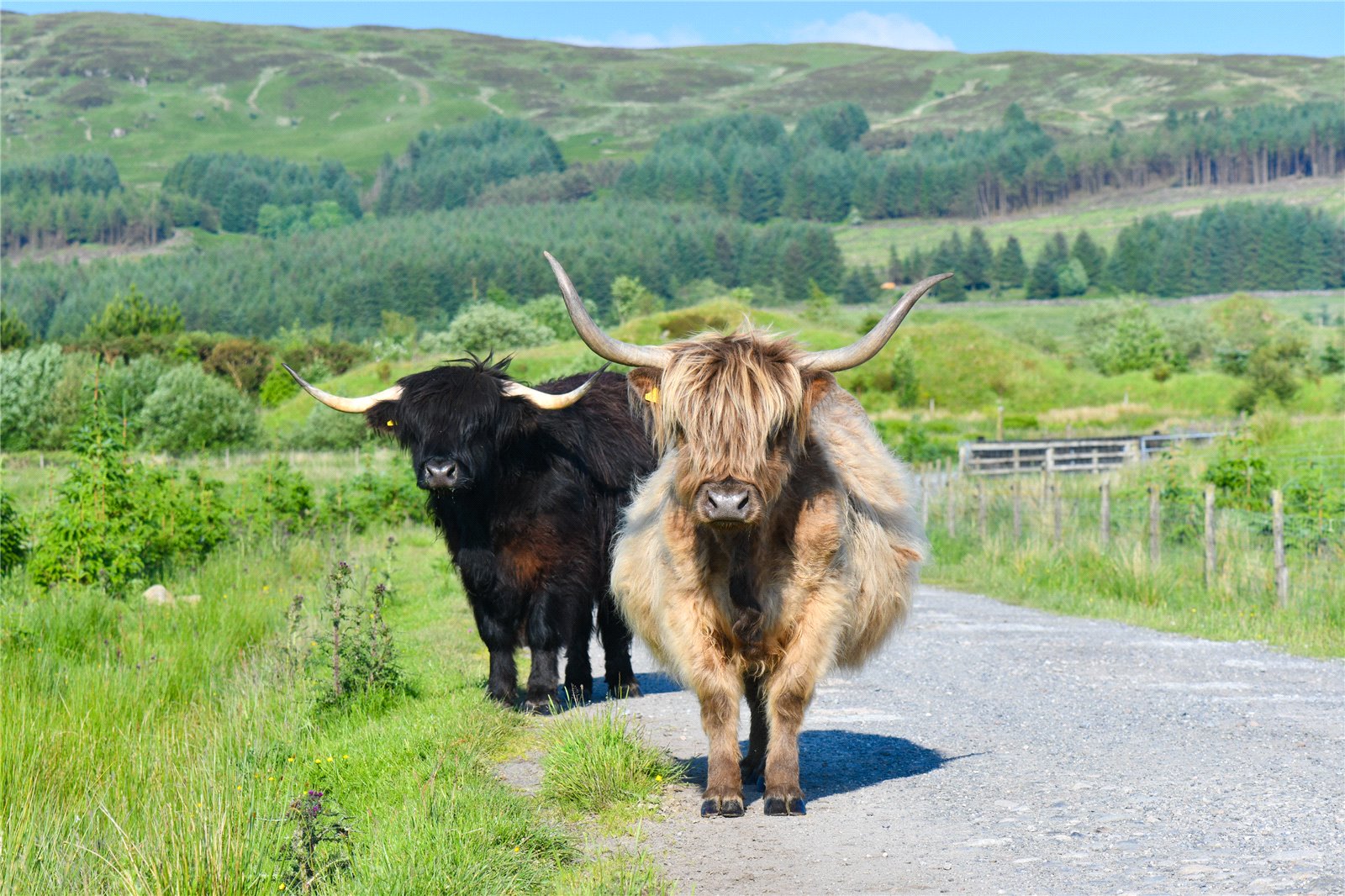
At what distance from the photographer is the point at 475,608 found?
31.0ft

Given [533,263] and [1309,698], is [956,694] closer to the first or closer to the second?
[1309,698]

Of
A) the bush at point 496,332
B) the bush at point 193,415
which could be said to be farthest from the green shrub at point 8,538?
the bush at point 496,332

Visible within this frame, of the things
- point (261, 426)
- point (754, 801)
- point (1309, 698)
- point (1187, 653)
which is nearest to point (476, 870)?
point (754, 801)

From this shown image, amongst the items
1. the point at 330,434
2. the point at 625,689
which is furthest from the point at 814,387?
the point at 330,434

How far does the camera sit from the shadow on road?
7039 mm

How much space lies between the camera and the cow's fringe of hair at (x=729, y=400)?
6172 millimetres

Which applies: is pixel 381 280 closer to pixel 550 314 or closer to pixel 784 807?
pixel 550 314

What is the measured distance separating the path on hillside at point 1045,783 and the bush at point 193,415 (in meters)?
46.6

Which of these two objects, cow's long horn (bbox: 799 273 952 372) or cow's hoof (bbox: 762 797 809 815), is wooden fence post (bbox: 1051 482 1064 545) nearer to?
cow's long horn (bbox: 799 273 952 372)

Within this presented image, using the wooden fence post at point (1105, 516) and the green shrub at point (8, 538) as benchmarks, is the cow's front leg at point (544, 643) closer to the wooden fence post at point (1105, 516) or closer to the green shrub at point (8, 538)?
the green shrub at point (8, 538)

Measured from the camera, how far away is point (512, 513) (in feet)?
31.0

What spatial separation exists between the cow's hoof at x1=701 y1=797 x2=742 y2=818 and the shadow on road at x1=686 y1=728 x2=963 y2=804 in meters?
0.42

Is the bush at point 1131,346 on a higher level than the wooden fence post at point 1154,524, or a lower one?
lower

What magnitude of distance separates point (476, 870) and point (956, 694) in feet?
18.4
